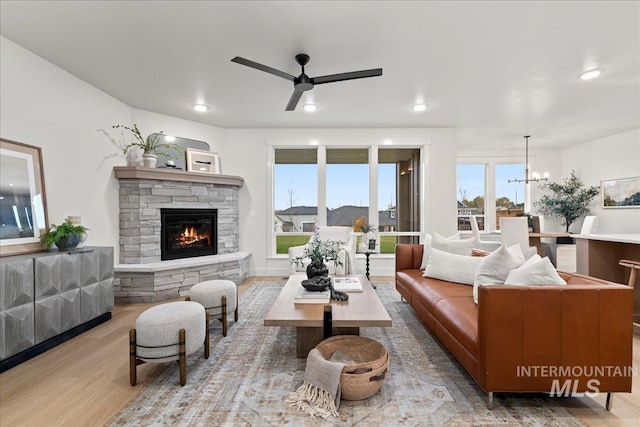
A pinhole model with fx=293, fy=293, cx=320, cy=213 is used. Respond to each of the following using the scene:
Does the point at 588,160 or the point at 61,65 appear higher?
the point at 61,65

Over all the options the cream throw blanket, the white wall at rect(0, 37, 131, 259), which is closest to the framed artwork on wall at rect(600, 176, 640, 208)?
the cream throw blanket

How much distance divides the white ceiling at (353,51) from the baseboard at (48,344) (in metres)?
2.59

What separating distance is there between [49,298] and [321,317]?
2309 millimetres

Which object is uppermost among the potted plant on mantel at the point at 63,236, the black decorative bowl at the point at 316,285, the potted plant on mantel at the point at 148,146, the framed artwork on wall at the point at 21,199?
the potted plant on mantel at the point at 148,146

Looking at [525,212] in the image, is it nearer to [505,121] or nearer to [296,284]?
[505,121]

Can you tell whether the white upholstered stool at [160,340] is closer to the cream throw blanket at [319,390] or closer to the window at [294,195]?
the cream throw blanket at [319,390]

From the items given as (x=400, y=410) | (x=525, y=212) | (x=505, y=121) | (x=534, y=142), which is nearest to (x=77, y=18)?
(x=400, y=410)

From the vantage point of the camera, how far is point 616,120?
483cm

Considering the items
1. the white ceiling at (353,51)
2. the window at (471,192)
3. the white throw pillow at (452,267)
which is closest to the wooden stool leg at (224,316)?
the white throw pillow at (452,267)

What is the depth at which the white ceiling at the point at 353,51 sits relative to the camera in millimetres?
2162

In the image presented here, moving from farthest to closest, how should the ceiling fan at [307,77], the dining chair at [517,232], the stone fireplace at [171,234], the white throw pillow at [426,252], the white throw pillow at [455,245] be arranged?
the dining chair at [517,232] < the stone fireplace at [171,234] < the white throw pillow at [426,252] < the white throw pillow at [455,245] < the ceiling fan at [307,77]

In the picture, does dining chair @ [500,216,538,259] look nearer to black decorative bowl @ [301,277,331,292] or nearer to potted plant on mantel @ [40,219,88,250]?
black decorative bowl @ [301,277,331,292]

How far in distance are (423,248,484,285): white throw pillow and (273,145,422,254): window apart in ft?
7.73

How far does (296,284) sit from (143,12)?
104 inches
